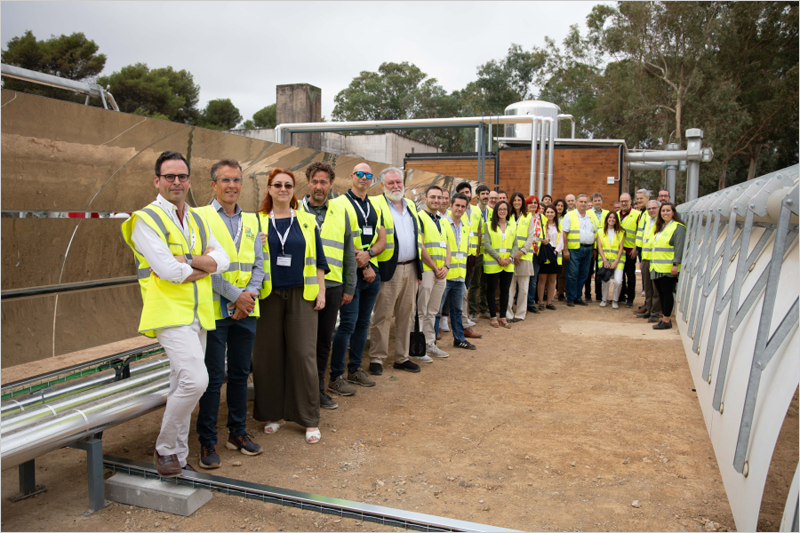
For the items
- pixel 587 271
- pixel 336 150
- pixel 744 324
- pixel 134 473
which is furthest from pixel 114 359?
pixel 336 150

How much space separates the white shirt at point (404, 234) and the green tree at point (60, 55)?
28.0 metres

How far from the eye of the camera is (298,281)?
405 centimetres

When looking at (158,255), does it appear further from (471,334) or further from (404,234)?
(471,334)

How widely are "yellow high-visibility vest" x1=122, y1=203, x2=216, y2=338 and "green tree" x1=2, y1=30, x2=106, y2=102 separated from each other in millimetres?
29658

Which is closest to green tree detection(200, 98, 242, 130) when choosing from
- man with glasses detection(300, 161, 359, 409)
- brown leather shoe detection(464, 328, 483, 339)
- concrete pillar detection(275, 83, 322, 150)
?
concrete pillar detection(275, 83, 322, 150)

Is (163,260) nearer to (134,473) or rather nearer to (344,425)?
(134,473)

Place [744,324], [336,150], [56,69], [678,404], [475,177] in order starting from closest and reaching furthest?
[744,324]
[678,404]
[475,177]
[56,69]
[336,150]

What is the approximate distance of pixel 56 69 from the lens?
2933 centimetres

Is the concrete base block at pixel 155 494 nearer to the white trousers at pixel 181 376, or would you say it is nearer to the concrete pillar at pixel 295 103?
the white trousers at pixel 181 376

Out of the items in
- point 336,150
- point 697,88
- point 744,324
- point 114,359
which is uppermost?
point 697,88

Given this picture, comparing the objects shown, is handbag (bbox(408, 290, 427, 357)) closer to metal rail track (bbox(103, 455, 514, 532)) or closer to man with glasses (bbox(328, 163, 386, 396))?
man with glasses (bbox(328, 163, 386, 396))

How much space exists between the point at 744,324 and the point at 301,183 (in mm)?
4308

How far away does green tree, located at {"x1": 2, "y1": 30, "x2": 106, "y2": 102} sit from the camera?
2717 cm

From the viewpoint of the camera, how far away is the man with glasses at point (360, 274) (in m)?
5.11
